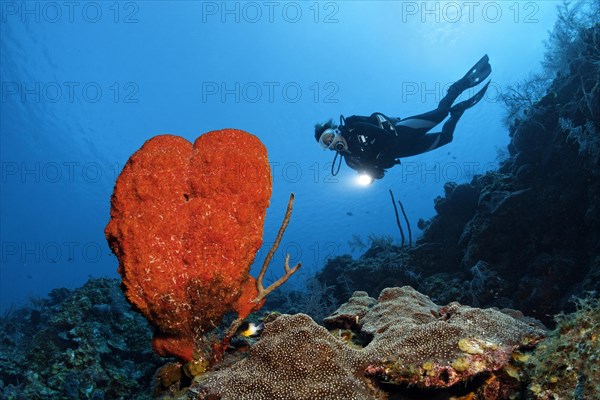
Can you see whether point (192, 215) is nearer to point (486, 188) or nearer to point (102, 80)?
point (486, 188)

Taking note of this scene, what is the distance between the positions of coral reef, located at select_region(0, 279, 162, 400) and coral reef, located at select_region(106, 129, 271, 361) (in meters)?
2.79

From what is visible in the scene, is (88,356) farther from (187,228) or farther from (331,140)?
(331,140)

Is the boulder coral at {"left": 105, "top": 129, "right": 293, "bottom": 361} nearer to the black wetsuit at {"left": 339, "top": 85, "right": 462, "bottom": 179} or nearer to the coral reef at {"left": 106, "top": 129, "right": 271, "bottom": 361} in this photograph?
the coral reef at {"left": 106, "top": 129, "right": 271, "bottom": 361}

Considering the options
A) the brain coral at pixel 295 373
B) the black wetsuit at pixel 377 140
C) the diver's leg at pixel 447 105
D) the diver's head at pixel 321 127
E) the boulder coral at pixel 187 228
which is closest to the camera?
the brain coral at pixel 295 373

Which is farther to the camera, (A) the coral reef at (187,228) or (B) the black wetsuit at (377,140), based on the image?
(B) the black wetsuit at (377,140)

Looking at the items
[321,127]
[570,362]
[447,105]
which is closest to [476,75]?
[447,105]

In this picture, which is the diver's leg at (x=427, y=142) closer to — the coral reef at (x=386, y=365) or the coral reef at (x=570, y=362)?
the coral reef at (x=386, y=365)

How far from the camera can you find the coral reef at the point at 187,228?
2.90m

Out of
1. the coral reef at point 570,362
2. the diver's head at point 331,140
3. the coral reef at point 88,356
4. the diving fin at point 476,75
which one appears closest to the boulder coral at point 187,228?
the coral reef at point 570,362

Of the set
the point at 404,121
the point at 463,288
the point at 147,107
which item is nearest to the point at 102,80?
the point at 147,107

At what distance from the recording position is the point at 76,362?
5953 mm

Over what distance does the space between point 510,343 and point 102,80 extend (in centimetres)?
6267

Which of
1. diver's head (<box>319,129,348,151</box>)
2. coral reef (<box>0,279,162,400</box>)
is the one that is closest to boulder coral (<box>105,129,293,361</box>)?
coral reef (<box>0,279,162,400</box>)

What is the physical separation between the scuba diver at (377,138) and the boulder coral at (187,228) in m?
6.02
